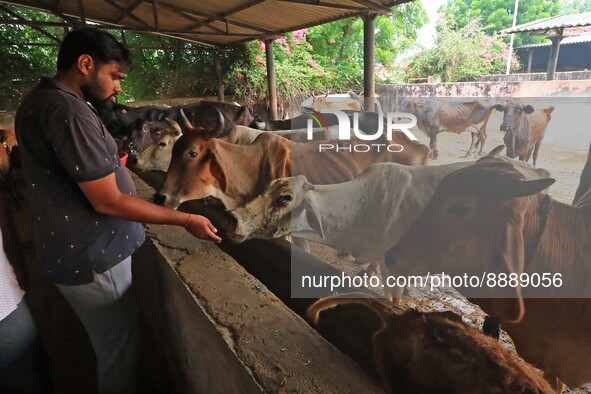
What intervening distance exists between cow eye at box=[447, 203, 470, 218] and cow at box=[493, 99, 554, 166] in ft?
0.50

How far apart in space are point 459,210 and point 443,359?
0.42m

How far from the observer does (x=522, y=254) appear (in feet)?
2.88

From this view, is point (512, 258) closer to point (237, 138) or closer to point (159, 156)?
point (237, 138)

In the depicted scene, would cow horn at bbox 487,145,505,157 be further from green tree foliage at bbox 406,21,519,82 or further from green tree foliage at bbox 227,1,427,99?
green tree foliage at bbox 227,1,427,99

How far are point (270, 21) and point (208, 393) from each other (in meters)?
5.58

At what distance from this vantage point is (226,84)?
10.8m

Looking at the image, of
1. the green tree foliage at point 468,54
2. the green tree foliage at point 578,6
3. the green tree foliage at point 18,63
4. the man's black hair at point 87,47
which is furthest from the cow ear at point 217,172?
the green tree foliage at point 18,63

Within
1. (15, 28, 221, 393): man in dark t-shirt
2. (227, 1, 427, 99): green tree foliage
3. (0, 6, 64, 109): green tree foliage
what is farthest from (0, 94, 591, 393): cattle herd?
(0, 6, 64, 109): green tree foliage

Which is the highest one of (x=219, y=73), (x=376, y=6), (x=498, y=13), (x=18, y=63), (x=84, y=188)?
(x=18, y=63)

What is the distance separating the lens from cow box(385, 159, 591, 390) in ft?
2.69

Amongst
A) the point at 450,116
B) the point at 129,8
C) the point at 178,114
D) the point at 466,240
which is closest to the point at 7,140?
the point at 129,8

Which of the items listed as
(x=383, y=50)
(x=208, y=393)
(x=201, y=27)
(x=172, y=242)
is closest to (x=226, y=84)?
(x=201, y=27)

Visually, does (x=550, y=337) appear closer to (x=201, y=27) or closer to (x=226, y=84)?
(x=201, y=27)

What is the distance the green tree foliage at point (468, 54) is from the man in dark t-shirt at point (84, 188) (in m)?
3.20
